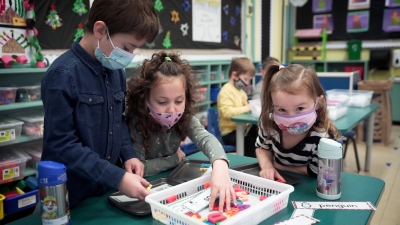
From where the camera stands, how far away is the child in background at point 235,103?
2838mm

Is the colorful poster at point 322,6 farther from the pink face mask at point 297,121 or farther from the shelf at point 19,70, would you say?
the pink face mask at point 297,121

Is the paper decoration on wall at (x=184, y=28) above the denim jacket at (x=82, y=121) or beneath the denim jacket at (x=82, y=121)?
above

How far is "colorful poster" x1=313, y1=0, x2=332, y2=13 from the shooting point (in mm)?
6059

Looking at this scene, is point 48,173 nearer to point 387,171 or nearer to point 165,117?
point 165,117

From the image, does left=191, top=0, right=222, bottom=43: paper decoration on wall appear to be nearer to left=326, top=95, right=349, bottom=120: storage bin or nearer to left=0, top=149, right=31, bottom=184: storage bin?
left=326, top=95, right=349, bottom=120: storage bin

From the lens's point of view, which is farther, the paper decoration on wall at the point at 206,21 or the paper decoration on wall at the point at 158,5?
the paper decoration on wall at the point at 206,21

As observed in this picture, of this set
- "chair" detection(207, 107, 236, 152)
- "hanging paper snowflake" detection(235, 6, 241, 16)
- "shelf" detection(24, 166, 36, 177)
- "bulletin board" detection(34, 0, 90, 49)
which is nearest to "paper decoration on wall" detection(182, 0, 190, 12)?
"hanging paper snowflake" detection(235, 6, 241, 16)

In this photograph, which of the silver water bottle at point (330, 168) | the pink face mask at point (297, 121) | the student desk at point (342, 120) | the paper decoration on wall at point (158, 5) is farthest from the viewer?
the paper decoration on wall at point (158, 5)

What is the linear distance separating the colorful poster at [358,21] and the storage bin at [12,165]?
562cm

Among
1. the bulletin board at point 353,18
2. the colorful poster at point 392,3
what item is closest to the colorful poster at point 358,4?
the bulletin board at point 353,18

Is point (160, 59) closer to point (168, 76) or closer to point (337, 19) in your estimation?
point (168, 76)

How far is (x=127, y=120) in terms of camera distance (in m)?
1.31

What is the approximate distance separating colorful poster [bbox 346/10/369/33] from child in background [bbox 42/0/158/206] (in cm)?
574

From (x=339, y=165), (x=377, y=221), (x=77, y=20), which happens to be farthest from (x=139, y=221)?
(x=77, y=20)
